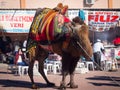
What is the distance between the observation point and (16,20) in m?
23.3

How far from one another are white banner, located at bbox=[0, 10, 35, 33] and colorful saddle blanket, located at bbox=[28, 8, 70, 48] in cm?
1053

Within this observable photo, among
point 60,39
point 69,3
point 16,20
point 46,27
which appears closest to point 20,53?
point 16,20

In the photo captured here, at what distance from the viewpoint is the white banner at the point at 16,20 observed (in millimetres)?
23219

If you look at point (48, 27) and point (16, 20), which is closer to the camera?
point (48, 27)

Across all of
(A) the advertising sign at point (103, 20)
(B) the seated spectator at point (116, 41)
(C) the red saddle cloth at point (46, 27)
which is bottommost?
(B) the seated spectator at point (116, 41)

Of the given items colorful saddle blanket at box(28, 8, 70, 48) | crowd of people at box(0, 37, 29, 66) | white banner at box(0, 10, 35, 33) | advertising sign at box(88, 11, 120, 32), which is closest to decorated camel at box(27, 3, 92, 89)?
colorful saddle blanket at box(28, 8, 70, 48)

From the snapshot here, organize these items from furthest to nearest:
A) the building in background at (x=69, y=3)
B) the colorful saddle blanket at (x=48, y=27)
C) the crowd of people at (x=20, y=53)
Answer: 1. the building in background at (x=69, y=3)
2. the crowd of people at (x=20, y=53)
3. the colorful saddle blanket at (x=48, y=27)

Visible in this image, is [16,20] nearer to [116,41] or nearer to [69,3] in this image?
[69,3]

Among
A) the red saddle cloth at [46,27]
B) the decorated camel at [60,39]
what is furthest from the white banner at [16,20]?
the red saddle cloth at [46,27]

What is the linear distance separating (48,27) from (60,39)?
24.9 inches

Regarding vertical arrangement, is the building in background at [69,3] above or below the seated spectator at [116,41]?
above

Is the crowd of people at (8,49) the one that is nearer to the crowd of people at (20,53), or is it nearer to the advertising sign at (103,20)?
the crowd of people at (20,53)

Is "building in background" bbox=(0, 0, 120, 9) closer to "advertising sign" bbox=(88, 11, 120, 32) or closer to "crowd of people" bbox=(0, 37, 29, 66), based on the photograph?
"crowd of people" bbox=(0, 37, 29, 66)

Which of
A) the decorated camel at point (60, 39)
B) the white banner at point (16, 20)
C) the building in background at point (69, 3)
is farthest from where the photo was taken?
the building in background at point (69, 3)
